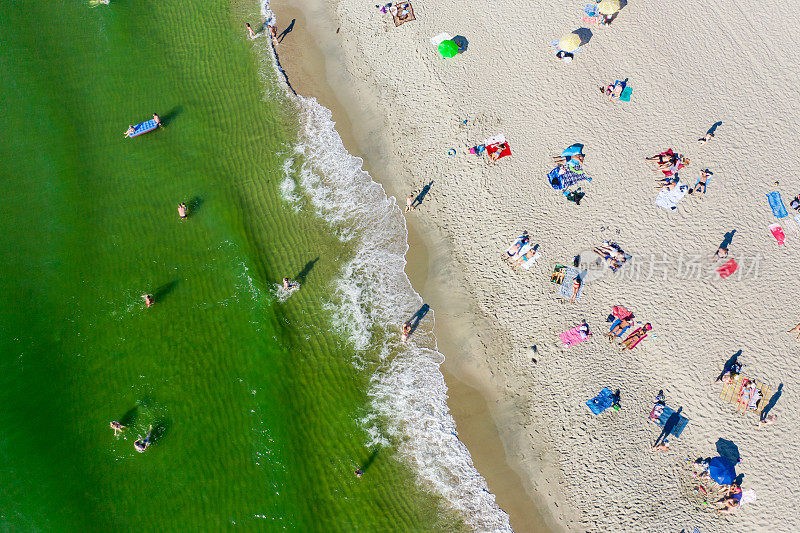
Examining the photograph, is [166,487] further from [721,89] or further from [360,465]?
[721,89]

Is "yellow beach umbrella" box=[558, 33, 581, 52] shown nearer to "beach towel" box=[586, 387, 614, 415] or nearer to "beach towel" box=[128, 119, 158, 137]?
"beach towel" box=[586, 387, 614, 415]

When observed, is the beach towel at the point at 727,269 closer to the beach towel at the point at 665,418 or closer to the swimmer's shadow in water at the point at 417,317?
the beach towel at the point at 665,418

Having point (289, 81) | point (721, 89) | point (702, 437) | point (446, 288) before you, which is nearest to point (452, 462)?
point (446, 288)

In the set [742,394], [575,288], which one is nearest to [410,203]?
[575,288]

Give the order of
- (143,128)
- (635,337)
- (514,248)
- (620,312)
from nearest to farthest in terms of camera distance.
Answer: (635,337)
(620,312)
(514,248)
(143,128)

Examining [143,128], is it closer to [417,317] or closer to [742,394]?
[417,317]

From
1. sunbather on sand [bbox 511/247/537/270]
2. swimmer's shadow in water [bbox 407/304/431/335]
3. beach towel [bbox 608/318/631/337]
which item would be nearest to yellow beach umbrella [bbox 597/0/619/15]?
sunbather on sand [bbox 511/247/537/270]
